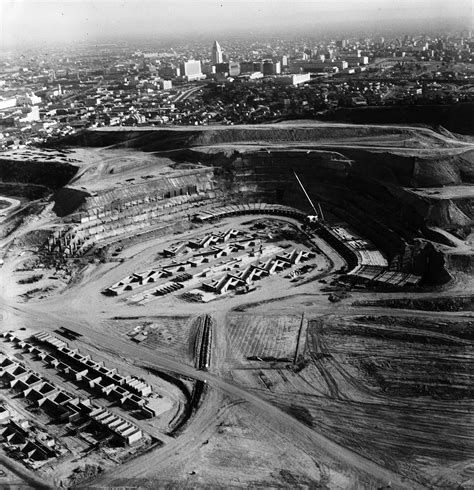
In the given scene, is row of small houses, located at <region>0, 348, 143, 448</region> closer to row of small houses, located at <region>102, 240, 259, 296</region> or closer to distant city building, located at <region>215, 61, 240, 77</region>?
row of small houses, located at <region>102, 240, 259, 296</region>

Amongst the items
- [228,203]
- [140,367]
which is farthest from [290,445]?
[228,203]

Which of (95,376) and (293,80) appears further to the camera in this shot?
(293,80)

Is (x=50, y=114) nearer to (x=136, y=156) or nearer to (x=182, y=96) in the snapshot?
(x=182, y=96)

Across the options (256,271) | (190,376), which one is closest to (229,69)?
(256,271)

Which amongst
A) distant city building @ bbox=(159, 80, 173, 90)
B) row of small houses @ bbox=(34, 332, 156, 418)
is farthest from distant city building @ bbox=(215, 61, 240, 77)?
row of small houses @ bbox=(34, 332, 156, 418)

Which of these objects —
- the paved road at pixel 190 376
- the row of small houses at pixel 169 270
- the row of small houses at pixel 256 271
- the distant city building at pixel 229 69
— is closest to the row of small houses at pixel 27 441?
the paved road at pixel 190 376

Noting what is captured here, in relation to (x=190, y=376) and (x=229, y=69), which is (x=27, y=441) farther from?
(x=229, y=69)
